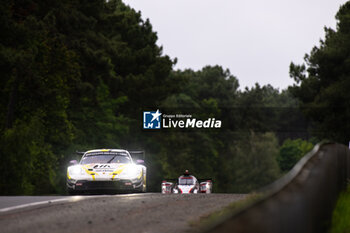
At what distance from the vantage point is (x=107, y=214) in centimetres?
1060

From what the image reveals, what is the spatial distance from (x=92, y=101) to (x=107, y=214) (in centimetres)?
3880

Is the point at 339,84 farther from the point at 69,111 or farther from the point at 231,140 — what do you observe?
the point at 231,140

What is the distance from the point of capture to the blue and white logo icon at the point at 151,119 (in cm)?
6931

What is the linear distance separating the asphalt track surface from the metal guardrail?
1963 millimetres

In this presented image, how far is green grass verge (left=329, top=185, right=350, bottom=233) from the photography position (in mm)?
8278

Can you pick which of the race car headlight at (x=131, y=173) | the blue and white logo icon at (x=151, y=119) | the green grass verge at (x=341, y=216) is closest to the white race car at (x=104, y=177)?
the race car headlight at (x=131, y=173)

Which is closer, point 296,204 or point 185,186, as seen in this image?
point 296,204

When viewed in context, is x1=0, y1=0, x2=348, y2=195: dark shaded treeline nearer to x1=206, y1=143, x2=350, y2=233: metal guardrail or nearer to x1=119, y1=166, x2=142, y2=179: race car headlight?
x1=119, y1=166, x2=142, y2=179: race car headlight

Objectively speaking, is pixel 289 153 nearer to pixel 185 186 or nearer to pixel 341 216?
pixel 185 186

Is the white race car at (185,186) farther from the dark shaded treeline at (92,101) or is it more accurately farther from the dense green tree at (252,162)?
the dense green tree at (252,162)

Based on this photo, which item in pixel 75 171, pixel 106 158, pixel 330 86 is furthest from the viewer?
pixel 330 86

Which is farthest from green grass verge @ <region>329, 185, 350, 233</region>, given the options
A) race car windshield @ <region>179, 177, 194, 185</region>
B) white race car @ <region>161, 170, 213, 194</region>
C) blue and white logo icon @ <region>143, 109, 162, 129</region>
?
blue and white logo icon @ <region>143, 109, 162, 129</region>

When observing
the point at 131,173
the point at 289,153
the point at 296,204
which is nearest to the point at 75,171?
the point at 131,173

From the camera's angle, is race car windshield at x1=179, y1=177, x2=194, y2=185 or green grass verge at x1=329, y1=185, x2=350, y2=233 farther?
race car windshield at x1=179, y1=177, x2=194, y2=185
